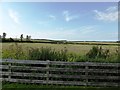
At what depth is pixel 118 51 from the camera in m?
13.8

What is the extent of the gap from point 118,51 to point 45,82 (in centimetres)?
420

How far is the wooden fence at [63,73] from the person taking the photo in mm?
11773

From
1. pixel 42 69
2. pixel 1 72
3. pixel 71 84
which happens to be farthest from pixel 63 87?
pixel 1 72

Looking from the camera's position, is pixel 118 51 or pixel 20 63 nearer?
pixel 20 63

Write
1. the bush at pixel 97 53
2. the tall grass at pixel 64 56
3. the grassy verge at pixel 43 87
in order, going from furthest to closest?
the bush at pixel 97 53
the tall grass at pixel 64 56
the grassy verge at pixel 43 87

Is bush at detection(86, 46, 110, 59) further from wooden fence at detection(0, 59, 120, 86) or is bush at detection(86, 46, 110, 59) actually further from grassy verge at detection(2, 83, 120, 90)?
grassy verge at detection(2, 83, 120, 90)

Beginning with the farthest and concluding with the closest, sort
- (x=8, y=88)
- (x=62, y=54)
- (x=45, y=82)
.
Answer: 1. (x=62, y=54)
2. (x=45, y=82)
3. (x=8, y=88)

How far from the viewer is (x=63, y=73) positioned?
12.1 metres

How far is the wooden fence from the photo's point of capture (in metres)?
11.8

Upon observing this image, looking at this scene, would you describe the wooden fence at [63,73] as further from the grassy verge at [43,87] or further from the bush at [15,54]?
the bush at [15,54]

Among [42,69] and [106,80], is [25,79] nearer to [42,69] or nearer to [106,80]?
[42,69]

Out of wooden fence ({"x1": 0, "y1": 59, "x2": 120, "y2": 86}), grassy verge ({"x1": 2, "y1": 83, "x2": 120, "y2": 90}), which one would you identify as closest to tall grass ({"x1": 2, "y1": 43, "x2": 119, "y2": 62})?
wooden fence ({"x1": 0, "y1": 59, "x2": 120, "y2": 86})

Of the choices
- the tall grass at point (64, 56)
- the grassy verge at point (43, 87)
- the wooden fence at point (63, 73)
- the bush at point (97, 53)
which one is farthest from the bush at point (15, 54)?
the bush at point (97, 53)

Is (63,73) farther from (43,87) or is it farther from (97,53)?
(97,53)
